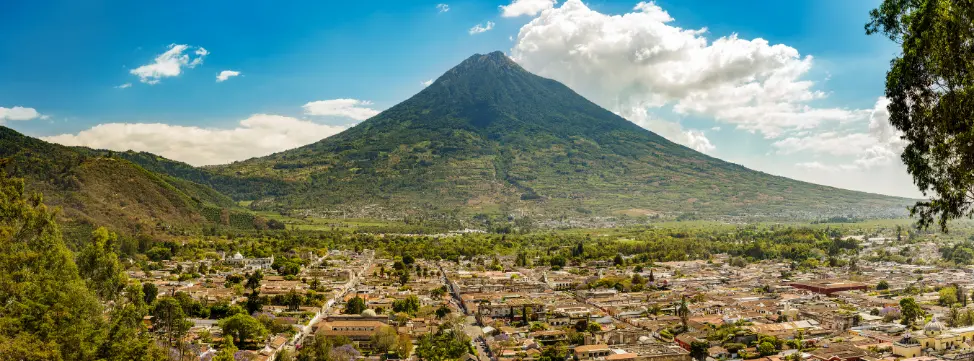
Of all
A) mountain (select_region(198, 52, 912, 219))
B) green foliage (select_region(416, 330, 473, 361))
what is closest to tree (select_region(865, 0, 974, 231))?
green foliage (select_region(416, 330, 473, 361))

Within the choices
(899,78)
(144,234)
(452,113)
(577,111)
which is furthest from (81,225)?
(577,111)

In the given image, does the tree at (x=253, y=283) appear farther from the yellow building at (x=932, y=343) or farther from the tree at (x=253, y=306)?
the yellow building at (x=932, y=343)

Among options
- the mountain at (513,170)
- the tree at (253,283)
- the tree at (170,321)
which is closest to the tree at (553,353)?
the tree at (170,321)

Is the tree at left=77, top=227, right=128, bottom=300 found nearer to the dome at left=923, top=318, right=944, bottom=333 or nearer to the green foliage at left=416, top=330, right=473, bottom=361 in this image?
the green foliage at left=416, top=330, right=473, bottom=361

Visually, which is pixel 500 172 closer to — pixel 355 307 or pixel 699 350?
pixel 355 307

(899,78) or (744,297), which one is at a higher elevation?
(899,78)

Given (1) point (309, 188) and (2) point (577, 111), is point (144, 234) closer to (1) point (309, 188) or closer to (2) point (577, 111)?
(1) point (309, 188)

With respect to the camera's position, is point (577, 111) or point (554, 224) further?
point (577, 111)
